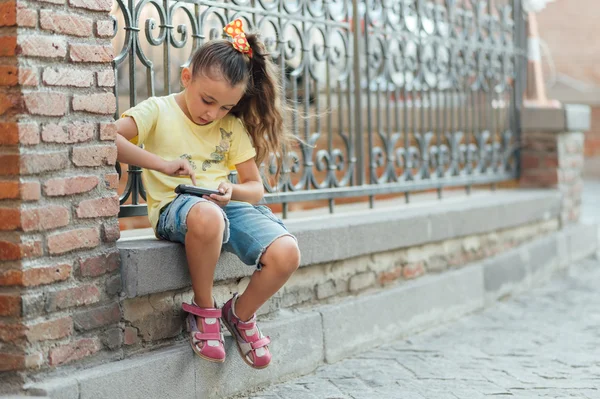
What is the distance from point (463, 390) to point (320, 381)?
2.10ft

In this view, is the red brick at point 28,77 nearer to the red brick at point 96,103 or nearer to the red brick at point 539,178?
the red brick at point 96,103

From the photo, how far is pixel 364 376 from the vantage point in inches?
171

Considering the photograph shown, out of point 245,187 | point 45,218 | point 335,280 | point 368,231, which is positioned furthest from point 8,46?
point 368,231

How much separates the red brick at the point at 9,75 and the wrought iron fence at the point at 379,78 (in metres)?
0.66

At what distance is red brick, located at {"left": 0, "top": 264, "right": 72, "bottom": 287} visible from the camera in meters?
3.02

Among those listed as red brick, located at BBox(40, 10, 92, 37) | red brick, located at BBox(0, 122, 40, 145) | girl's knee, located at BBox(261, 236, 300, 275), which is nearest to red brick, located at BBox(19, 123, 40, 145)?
red brick, located at BBox(0, 122, 40, 145)

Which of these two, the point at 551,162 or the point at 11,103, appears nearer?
the point at 11,103

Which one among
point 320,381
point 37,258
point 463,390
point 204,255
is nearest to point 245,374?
A: point 320,381

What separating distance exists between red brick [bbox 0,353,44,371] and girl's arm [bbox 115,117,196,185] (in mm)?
824

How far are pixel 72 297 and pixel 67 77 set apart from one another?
752 millimetres

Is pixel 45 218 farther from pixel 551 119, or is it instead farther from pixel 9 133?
pixel 551 119

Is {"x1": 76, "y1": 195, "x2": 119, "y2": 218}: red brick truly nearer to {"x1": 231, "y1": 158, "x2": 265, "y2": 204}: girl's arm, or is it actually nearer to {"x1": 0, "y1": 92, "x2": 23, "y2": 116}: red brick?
{"x1": 0, "y1": 92, "x2": 23, "y2": 116}: red brick

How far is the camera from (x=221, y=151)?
3781 mm

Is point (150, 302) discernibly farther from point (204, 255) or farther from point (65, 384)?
point (65, 384)
